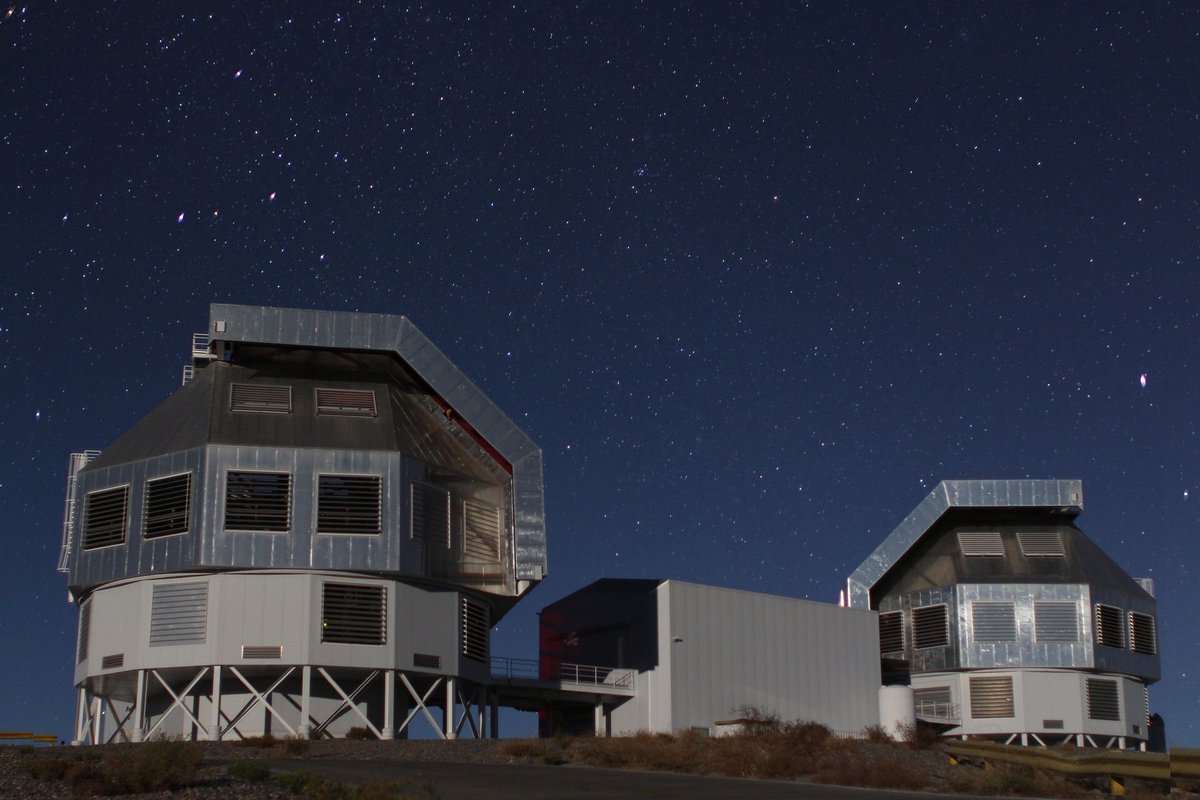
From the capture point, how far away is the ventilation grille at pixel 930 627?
170ft

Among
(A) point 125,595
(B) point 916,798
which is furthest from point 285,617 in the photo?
(B) point 916,798

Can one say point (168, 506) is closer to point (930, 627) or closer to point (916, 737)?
point (916, 737)

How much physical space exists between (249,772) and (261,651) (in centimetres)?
1603

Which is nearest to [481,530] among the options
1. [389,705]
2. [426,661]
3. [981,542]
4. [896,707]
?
[426,661]

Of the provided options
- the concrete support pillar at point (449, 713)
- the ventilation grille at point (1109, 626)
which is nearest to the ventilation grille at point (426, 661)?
the concrete support pillar at point (449, 713)

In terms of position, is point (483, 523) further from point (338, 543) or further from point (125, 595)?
point (125, 595)

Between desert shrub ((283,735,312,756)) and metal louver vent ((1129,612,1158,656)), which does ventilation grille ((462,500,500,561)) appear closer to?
desert shrub ((283,735,312,756))

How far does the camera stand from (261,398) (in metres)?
39.4

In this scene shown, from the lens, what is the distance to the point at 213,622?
35.9 meters

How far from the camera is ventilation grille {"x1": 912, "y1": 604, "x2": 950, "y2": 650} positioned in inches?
2041

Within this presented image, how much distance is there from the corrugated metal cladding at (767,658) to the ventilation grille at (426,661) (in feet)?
26.1

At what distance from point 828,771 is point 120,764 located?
42.9 feet

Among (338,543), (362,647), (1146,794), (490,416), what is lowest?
(1146,794)

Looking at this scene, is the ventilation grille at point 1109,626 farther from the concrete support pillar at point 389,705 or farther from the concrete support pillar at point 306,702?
the concrete support pillar at point 306,702
